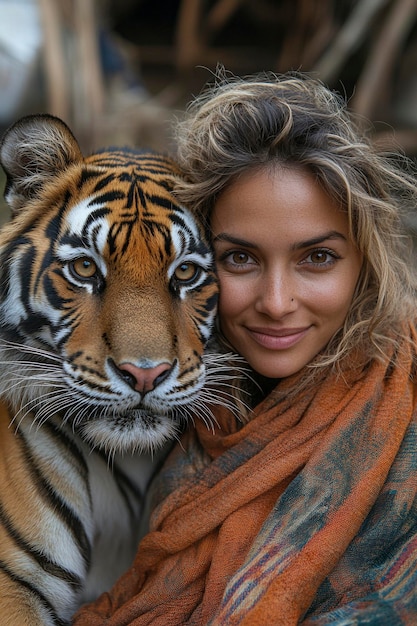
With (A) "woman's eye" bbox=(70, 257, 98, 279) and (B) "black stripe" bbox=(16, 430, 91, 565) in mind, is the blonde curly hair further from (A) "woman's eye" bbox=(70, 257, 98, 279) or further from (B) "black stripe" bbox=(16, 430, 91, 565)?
(B) "black stripe" bbox=(16, 430, 91, 565)

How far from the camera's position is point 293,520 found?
125 centimetres

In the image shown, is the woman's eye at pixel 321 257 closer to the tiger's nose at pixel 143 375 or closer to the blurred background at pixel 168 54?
the tiger's nose at pixel 143 375

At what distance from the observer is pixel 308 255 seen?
138 centimetres

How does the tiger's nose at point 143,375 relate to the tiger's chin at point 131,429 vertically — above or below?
above

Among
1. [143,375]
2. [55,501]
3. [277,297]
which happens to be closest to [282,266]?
[277,297]

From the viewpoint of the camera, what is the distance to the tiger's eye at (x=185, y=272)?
143 centimetres

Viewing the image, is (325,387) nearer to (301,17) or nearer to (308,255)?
(308,255)

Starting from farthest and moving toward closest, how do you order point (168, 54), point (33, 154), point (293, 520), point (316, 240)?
point (168, 54), point (33, 154), point (316, 240), point (293, 520)

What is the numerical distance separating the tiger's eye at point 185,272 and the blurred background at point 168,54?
156 cm

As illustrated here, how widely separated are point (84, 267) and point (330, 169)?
0.50 metres

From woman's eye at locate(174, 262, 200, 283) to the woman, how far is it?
5 centimetres

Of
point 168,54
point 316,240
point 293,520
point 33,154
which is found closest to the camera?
point 293,520

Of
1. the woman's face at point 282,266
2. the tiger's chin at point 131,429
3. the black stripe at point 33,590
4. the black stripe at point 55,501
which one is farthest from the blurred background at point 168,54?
the black stripe at point 33,590

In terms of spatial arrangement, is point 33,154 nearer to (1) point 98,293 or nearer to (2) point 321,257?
(1) point 98,293
